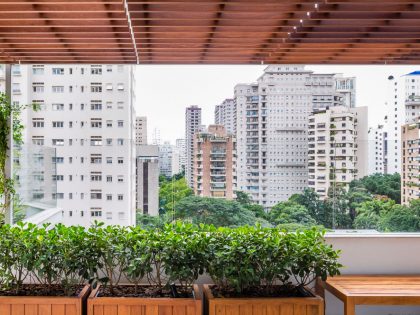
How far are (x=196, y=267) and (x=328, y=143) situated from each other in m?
1.85

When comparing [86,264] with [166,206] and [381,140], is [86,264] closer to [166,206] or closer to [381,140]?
[166,206]

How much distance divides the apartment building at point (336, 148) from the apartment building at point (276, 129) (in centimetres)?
8

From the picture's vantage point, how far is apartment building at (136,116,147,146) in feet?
14.4

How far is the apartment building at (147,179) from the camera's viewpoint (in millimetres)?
4367

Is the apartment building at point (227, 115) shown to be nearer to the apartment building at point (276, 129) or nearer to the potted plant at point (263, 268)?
the apartment building at point (276, 129)

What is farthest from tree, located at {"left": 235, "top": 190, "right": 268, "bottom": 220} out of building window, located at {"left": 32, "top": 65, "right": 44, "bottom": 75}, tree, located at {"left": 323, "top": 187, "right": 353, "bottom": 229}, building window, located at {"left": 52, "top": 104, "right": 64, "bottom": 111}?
building window, located at {"left": 32, "top": 65, "right": 44, "bottom": 75}

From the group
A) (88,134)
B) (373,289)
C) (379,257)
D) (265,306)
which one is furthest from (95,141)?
(379,257)

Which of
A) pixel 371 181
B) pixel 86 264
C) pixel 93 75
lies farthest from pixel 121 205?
pixel 371 181

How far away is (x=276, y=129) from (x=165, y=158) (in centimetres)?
111

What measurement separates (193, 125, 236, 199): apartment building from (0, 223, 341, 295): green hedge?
0.81 meters

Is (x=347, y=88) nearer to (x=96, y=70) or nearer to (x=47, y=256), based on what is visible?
(x=96, y=70)

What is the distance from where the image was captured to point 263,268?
344 centimetres

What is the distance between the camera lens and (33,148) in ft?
14.3

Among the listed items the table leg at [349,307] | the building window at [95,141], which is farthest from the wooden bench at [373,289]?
the building window at [95,141]
